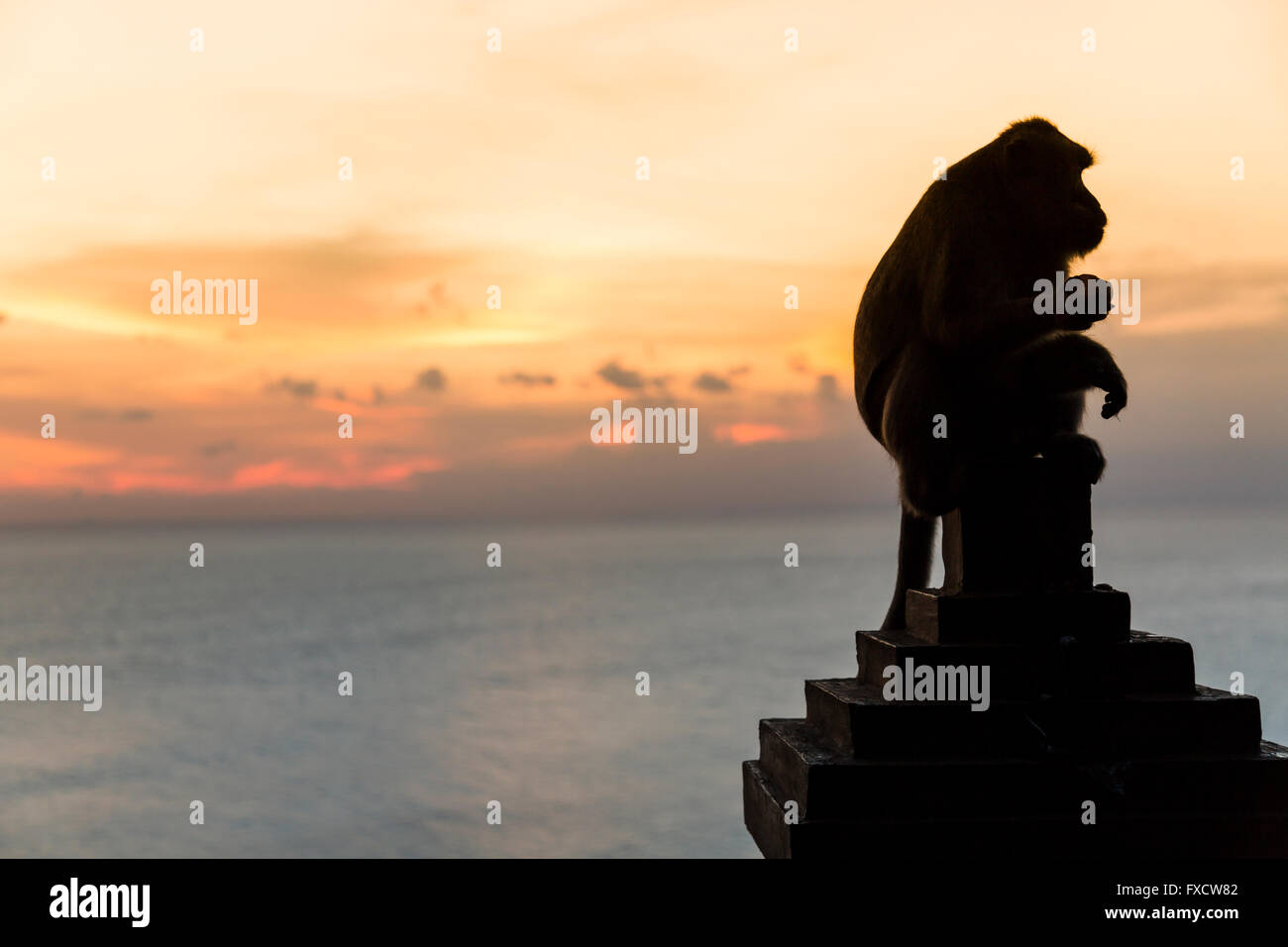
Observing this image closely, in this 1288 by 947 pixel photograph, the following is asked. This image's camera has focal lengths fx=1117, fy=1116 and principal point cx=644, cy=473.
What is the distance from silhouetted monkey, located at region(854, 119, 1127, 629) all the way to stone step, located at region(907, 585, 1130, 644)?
0.52 meters

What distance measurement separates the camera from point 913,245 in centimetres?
575

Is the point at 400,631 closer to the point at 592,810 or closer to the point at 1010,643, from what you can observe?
the point at 592,810

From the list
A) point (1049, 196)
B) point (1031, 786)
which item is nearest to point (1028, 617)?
point (1031, 786)

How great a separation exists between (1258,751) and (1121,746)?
0.63 metres

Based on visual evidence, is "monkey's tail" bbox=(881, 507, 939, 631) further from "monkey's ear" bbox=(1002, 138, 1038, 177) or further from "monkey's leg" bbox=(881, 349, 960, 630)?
"monkey's ear" bbox=(1002, 138, 1038, 177)

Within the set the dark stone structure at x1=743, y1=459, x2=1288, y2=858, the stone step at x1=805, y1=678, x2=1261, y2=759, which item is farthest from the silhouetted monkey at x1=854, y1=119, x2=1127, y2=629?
the stone step at x1=805, y1=678, x2=1261, y2=759

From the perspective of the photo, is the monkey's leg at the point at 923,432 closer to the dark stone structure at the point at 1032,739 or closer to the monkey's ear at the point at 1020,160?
the dark stone structure at the point at 1032,739

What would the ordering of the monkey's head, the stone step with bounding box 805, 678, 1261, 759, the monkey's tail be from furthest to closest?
the monkey's tail
the monkey's head
the stone step with bounding box 805, 678, 1261, 759

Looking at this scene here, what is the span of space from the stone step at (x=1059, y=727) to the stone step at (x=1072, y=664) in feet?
0.32

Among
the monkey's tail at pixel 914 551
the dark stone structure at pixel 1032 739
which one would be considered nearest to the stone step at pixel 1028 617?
the dark stone structure at pixel 1032 739

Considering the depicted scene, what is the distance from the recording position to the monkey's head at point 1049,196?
5.52 metres

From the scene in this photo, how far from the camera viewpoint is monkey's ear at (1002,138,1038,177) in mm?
5531
